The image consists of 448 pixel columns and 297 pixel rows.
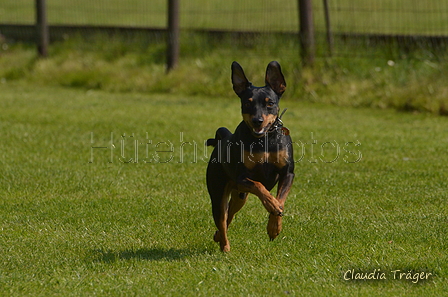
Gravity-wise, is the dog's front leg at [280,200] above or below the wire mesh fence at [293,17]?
below

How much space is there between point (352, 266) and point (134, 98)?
9893 millimetres

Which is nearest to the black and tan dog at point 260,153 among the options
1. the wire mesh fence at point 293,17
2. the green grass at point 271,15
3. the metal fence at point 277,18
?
the metal fence at point 277,18

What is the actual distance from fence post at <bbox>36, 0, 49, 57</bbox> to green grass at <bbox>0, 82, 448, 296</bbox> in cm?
728

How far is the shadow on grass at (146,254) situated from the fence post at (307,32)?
933 cm

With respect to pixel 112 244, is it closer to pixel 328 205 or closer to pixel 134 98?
pixel 328 205

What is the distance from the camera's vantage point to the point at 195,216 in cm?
635

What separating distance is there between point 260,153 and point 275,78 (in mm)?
585

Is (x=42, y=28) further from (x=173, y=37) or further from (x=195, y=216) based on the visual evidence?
(x=195, y=216)

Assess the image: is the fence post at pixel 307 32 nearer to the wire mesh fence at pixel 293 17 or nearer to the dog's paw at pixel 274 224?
the wire mesh fence at pixel 293 17

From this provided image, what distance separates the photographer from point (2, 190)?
7270 millimetres

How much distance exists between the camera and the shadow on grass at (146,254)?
5145 millimetres

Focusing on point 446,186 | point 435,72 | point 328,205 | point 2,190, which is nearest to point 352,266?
point 328,205

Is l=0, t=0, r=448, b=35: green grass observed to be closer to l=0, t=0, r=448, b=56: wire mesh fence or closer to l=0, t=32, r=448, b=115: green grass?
l=0, t=0, r=448, b=56: wire mesh fence

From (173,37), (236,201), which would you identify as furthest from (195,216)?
(173,37)
